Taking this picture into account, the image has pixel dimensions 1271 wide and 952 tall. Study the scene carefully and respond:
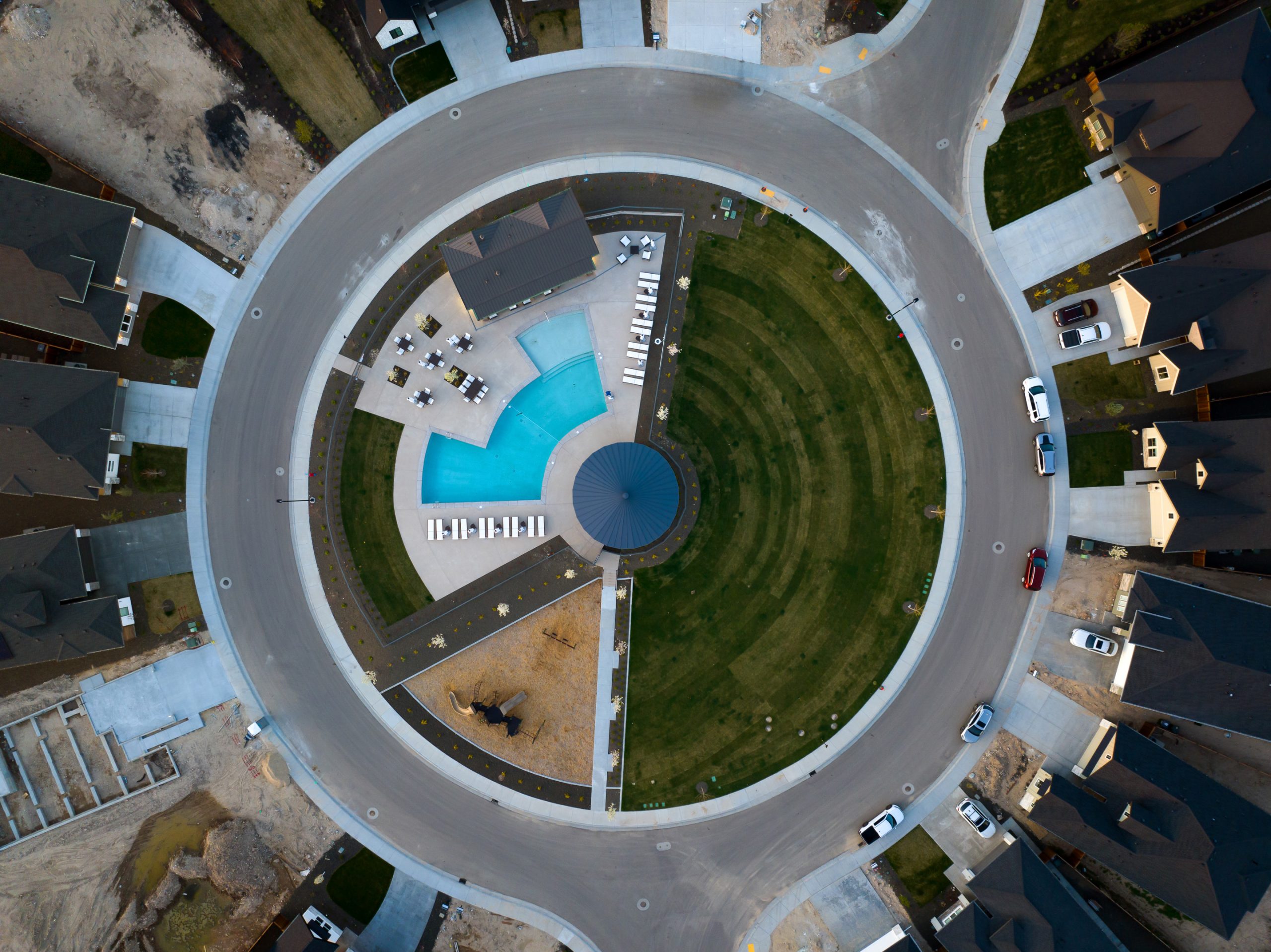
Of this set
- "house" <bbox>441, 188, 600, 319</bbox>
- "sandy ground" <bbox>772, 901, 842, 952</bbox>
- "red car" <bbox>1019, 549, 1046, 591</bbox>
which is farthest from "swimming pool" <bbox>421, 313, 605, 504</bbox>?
"sandy ground" <bbox>772, 901, 842, 952</bbox>

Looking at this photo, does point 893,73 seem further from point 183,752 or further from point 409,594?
point 183,752

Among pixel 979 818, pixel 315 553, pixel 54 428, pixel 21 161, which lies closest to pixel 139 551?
pixel 54 428

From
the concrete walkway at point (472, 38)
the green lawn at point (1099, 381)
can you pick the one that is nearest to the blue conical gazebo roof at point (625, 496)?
the green lawn at point (1099, 381)

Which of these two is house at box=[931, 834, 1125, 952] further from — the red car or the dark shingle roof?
the red car

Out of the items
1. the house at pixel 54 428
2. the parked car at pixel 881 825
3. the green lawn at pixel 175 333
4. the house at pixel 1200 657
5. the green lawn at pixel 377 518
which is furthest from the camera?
the green lawn at pixel 377 518

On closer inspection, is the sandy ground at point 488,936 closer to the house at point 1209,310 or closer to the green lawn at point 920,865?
the green lawn at point 920,865

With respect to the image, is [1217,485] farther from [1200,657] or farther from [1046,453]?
[1200,657]
